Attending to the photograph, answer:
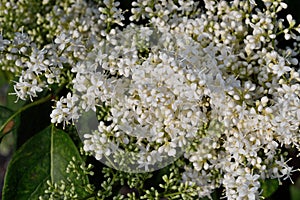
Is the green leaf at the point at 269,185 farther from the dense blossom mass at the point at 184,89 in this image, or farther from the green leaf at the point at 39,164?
the green leaf at the point at 39,164

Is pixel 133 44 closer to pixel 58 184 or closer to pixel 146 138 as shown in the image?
pixel 146 138

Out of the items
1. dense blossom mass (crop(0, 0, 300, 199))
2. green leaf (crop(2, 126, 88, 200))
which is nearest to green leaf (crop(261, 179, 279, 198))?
dense blossom mass (crop(0, 0, 300, 199))

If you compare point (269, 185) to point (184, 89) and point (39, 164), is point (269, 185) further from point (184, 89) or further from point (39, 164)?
point (39, 164)

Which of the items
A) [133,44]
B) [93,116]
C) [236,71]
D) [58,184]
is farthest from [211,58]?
[58,184]

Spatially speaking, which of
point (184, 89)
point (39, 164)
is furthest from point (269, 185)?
point (39, 164)

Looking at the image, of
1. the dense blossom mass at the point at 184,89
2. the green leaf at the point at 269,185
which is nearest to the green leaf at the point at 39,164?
the dense blossom mass at the point at 184,89

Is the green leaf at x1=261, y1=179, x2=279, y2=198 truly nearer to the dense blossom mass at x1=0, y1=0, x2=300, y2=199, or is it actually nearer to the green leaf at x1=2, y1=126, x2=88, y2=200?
the dense blossom mass at x1=0, y1=0, x2=300, y2=199
